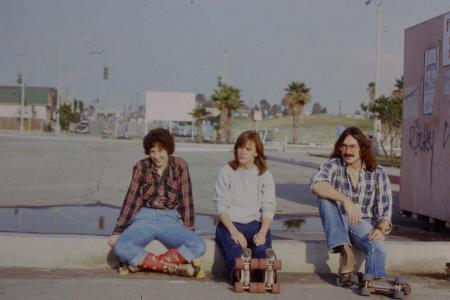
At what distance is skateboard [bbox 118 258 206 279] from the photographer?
582 cm

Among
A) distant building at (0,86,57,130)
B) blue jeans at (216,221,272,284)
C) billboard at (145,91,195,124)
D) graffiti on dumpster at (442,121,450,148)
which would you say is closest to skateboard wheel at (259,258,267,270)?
blue jeans at (216,221,272,284)

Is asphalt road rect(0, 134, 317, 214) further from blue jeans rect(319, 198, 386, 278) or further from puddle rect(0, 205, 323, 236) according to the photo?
blue jeans rect(319, 198, 386, 278)

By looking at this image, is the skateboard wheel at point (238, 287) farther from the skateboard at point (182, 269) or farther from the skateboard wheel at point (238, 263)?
the skateboard at point (182, 269)

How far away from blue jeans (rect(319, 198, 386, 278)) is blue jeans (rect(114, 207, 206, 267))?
107 cm

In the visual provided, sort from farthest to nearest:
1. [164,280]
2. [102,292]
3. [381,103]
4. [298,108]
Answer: [298,108], [381,103], [164,280], [102,292]

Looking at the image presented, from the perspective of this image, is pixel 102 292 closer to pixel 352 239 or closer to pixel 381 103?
pixel 352 239

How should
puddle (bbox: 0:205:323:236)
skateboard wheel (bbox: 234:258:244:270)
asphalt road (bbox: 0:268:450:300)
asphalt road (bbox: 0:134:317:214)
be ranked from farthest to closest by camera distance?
asphalt road (bbox: 0:134:317:214), puddle (bbox: 0:205:323:236), skateboard wheel (bbox: 234:258:244:270), asphalt road (bbox: 0:268:450:300)

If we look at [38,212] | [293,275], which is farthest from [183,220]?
[38,212]

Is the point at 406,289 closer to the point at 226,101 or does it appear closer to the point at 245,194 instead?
the point at 245,194

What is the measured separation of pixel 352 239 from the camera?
5930 millimetres

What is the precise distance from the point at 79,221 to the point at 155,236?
156 inches

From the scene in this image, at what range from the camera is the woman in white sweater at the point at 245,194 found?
5.84 meters

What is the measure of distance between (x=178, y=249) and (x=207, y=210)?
18.1 ft

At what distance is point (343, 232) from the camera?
228 inches
